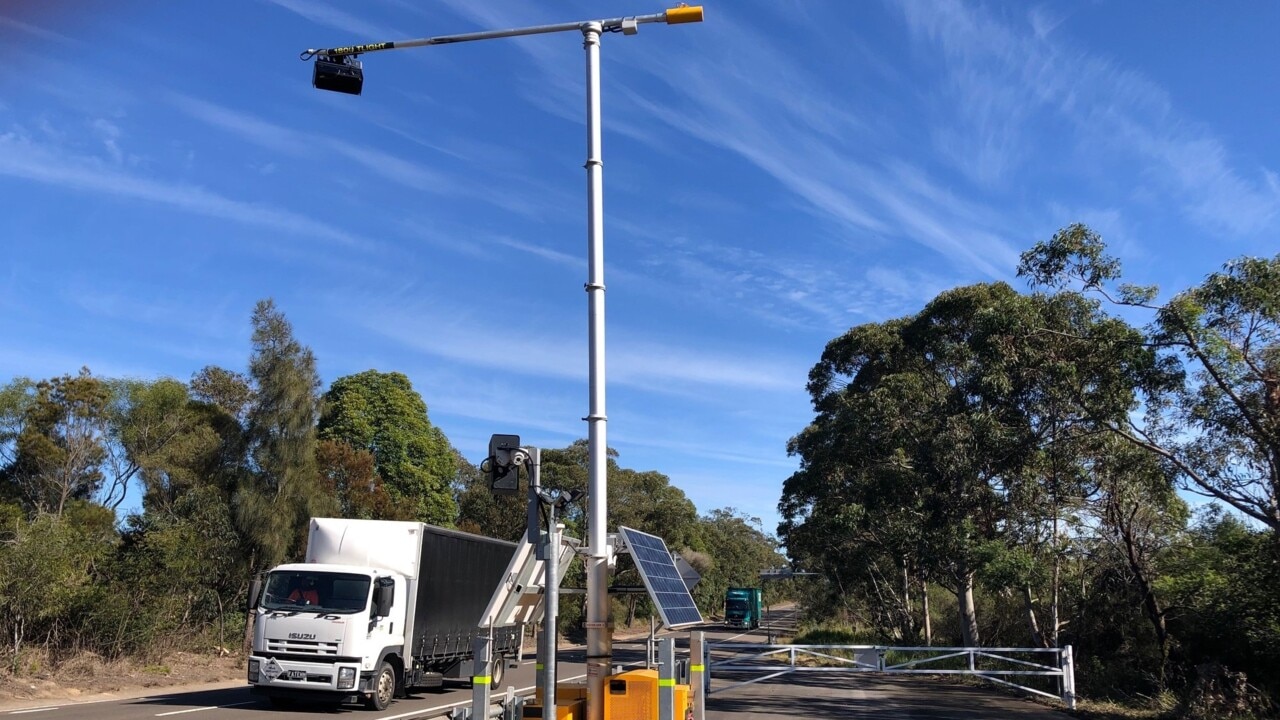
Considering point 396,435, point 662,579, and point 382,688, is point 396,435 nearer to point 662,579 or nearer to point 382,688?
point 382,688

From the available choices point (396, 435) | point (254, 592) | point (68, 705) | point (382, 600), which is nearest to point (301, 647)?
point (382, 600)

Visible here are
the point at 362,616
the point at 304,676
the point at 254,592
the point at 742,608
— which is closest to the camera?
the point at 304,676

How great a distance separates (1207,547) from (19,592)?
1025 inches

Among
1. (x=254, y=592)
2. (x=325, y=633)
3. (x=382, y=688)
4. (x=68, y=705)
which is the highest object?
(x=254, y=592)

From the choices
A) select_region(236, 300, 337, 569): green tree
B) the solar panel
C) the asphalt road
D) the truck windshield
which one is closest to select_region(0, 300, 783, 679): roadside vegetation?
select_region(236, 300, 337, 569): green tree

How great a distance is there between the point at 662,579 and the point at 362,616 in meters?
7.88

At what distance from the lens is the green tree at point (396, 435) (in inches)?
Answer: 1837

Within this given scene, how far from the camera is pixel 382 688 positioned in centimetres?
1619

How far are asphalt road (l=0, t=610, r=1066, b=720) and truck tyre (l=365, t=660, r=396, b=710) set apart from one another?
6.9 inches

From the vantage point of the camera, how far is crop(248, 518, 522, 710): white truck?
594 inches

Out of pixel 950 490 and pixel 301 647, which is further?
pixel 950 490

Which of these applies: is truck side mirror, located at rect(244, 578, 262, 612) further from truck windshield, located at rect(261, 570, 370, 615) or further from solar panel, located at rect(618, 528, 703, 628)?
solar panel, located at rect(618, 528, 703, 628)

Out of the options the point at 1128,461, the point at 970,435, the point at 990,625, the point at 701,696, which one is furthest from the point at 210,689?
the point at 990,625

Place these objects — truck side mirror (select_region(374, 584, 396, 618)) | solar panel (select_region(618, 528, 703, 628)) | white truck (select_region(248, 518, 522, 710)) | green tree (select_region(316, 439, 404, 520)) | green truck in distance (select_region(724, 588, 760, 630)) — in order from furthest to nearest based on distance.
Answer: green truck in distance (select_region(724, 588, 760, 630)), green tree (select_region(316, 439, 404, 520)), truck side mirror (select_region(374, 584, 396, 618)), white truck (select_region(248, 518, 522, 710)), solar panel (select_region(618, 528, 703, 628))
